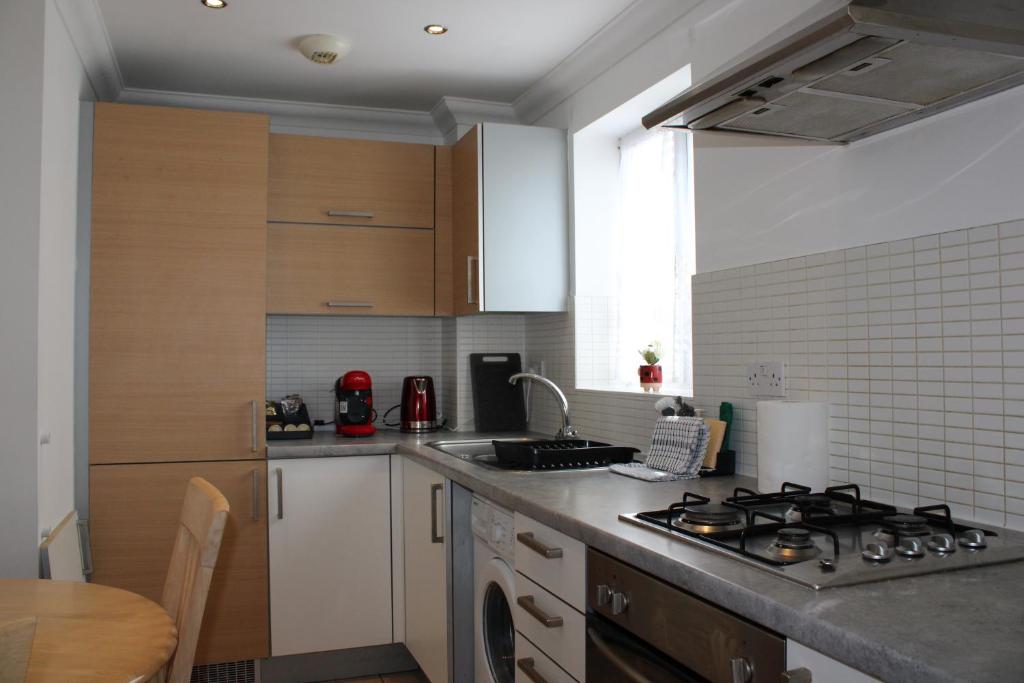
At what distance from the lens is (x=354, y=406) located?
350 cm

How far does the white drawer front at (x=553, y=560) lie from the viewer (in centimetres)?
171

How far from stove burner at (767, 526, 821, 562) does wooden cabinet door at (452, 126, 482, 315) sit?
2025 millimetres

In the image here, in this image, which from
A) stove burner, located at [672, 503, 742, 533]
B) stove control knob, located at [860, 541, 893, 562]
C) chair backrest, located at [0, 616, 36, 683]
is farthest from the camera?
A: stove burner, located at [672, 503, 742, 533]

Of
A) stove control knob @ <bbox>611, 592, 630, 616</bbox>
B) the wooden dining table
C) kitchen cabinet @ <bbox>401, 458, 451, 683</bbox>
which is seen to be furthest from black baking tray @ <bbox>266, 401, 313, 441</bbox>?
stove control knob @ <bbox>611, 592, 630, 616</bbox>

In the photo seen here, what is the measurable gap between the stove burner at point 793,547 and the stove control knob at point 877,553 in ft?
0.26

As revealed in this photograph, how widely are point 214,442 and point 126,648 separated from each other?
68.3 inches

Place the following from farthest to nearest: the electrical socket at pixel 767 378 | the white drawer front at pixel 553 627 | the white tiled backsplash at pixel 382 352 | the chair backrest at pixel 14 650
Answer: the white tiled backsplash at pixel 382 352 < the electrical socket at pixel 767 378 < the white drawer front at pixel 553 627 < the chair backrest at pixel 14 650

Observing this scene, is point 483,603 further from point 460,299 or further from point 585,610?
point 460,299

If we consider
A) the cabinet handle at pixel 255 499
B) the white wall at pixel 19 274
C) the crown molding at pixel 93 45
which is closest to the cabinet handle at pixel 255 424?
the cabinet handle at pixel 255 499

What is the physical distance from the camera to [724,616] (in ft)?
4.06

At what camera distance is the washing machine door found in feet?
7.75

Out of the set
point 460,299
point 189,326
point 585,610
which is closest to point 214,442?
point 189,326

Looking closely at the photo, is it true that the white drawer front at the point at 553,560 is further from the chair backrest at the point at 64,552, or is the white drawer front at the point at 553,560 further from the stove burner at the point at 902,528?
the chair backrest at the point at 64,552

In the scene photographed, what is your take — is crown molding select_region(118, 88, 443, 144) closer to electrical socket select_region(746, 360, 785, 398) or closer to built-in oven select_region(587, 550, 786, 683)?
electrical socket select_region(746, 360, 785, 398)
